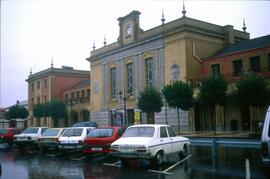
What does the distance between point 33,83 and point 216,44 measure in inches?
1544

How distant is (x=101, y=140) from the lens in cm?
1438

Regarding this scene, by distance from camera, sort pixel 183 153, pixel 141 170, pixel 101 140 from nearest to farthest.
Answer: pixel 141 170 < pixel 183 153 < pixel 101 140

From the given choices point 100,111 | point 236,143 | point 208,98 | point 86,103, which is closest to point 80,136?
point 236,143

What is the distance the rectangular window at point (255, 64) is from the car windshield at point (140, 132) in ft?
66.7

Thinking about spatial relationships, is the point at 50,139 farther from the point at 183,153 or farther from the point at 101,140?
the point at 183,153

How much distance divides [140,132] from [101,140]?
8.41 ft

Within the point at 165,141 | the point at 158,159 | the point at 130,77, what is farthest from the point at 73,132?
the point at 130,77

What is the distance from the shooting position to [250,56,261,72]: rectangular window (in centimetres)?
2991

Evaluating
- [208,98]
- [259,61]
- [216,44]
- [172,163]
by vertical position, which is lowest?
[172,163]

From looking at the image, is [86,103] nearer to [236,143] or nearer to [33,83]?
[33,83]

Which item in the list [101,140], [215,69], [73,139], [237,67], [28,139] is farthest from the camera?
[215,69]

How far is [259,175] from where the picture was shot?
9.52m

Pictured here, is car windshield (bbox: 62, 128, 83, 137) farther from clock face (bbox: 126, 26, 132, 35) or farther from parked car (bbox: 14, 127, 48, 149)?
clock face (bbox: 126, 26, 132, 35)

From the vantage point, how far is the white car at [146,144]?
452 inches
